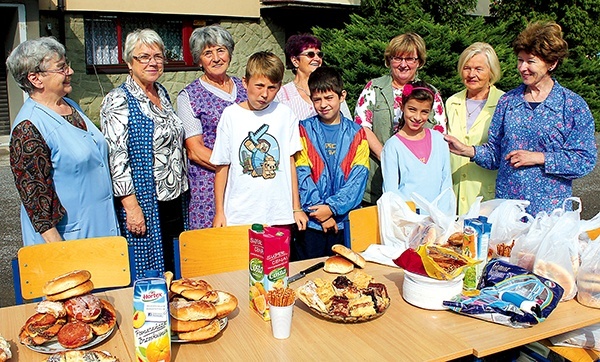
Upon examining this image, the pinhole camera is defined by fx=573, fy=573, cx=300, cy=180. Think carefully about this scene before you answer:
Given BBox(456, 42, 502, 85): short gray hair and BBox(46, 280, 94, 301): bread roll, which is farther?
BBox(456, 42, 502, 85): short gray hair

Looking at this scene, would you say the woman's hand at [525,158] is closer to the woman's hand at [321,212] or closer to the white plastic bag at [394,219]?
the white plastic bag at [394,219]

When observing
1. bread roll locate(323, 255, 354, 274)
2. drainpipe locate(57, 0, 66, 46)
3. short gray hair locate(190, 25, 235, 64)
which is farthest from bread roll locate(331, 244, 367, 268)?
drainpipe locate(57, 0, 66, 46)

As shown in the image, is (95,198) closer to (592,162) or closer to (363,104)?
(363,104)

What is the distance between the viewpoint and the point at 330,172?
3.59 metres

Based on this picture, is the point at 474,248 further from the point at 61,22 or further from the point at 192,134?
the point at 61,22

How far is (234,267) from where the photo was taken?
307 cm

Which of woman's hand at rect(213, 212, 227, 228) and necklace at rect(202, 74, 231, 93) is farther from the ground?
necklace at rect(202, 74, 231, 93)

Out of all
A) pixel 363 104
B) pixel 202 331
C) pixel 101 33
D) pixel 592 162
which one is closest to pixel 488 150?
pixel 592 162

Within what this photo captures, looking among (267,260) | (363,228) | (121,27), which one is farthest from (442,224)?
(121,27)

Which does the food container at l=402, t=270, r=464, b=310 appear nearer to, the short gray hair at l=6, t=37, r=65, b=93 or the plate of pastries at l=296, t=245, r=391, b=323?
the plate of pastries at l=296, t=245, r=391, b=323

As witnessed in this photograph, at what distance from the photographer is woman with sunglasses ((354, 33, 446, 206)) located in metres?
3.92

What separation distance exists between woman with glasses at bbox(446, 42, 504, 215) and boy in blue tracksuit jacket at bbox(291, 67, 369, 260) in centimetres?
82

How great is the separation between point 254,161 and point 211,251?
62 centimetres

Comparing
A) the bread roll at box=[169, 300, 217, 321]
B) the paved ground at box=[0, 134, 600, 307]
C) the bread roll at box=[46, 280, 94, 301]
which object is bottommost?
the paved ground at box=[0, 134, 600, 307]
